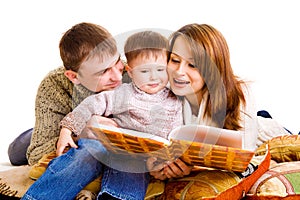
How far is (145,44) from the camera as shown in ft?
4.70

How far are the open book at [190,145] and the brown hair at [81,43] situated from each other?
1.00 ft

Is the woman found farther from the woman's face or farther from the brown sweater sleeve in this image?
the brown sweater sleeve

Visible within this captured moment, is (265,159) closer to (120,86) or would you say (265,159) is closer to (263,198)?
(263,198)

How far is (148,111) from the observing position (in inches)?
58.8

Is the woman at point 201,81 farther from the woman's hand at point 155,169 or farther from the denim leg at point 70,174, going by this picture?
the denim leg at point 70,174

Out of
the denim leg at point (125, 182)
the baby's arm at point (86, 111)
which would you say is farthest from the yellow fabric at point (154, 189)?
the baby's arm at point (86, 111)

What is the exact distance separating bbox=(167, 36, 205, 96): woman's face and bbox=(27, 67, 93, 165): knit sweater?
0.45 meters

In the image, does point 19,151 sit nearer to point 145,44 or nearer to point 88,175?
point 88,175

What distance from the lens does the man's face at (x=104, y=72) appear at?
1583 millimetres

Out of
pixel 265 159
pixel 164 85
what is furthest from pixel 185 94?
pixel 265 159

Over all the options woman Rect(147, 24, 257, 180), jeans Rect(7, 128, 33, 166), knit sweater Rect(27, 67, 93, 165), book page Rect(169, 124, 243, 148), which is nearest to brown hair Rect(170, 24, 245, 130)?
woman Rect(147, 24, 257, 180)

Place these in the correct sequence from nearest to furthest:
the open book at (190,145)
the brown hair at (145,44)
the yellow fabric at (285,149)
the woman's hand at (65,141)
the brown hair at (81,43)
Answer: the open book at (190,145), the brown hair at (145,44), the woman's hand at (65,141), the brown hair at (81,43), the yellow fabric at (285,149)

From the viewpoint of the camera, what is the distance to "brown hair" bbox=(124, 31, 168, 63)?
56.4 inches

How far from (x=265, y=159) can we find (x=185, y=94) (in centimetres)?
29
